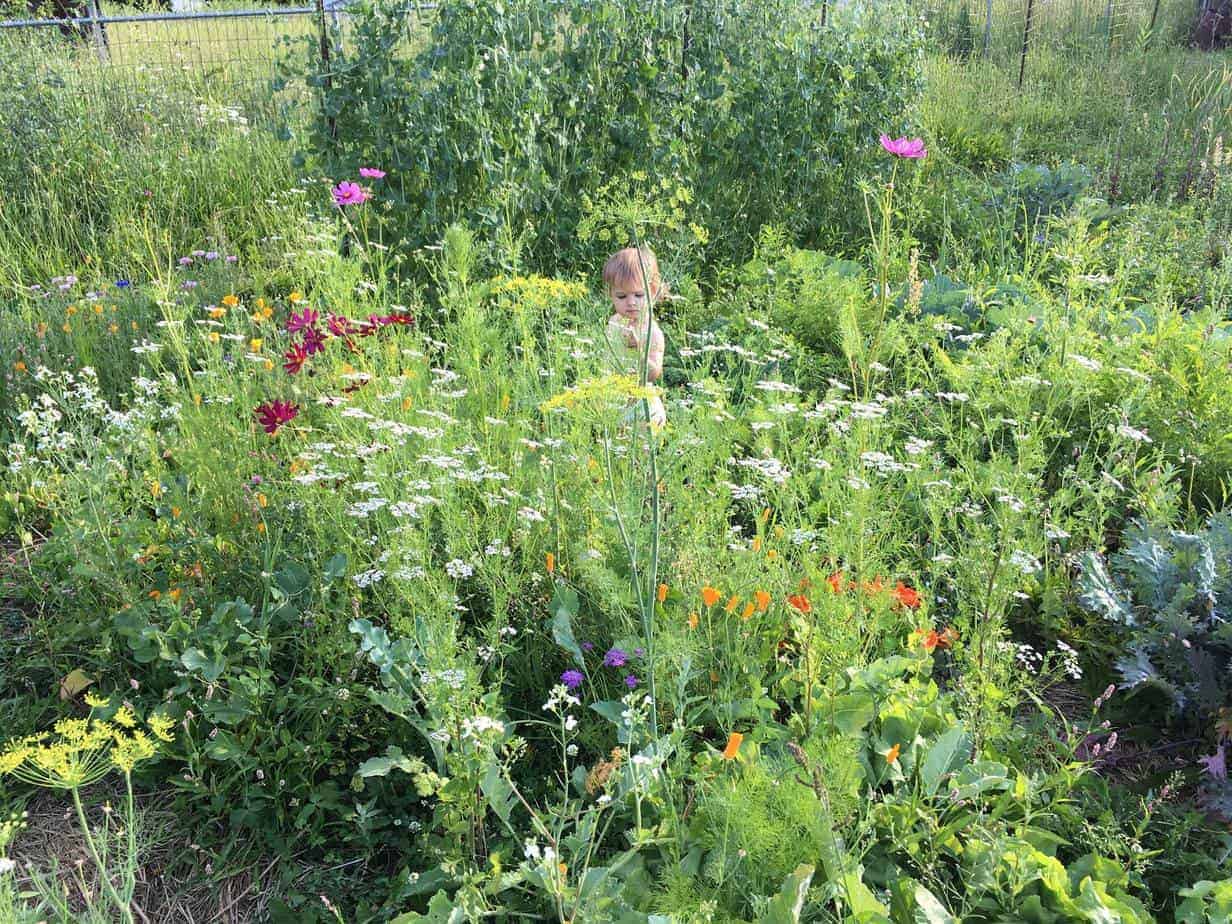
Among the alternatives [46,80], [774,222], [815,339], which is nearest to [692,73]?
[774,222]

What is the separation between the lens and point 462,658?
191cm

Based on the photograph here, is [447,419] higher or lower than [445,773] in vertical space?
higher

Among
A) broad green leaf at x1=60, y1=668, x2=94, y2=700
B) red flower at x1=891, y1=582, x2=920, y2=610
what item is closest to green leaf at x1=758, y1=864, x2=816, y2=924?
red flower at x1=891, y1=582, x2=920, y2=610

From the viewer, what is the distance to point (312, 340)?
279 cm

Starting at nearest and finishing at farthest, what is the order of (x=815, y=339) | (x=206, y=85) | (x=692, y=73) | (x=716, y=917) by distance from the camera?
(x=716, y=917)
(x=815, y=339)
(x=692, y=73)
(x=206, y=85)

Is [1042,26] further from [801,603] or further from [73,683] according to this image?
[73,683]

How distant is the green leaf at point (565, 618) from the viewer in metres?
2.15

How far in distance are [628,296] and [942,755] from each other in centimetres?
223

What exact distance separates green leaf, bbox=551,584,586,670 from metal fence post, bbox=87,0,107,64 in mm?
7435

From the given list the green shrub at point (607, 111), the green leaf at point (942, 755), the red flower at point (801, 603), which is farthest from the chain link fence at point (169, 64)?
the green leaf at point (942, 755)

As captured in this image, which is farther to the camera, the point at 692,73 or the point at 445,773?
the point at 692,73

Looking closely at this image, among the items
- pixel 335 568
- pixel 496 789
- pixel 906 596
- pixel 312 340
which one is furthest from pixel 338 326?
pixel 906 596

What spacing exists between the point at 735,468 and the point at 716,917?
182 centimetres

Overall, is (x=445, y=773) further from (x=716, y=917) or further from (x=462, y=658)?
(x=716, y=917)
